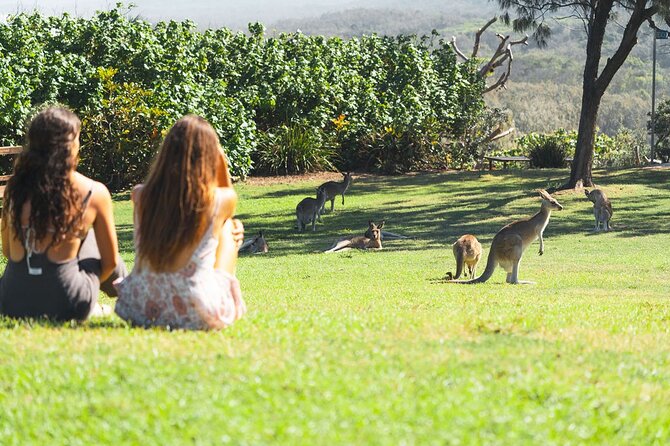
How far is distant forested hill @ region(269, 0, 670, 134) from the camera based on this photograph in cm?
8275

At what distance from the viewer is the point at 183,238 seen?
6.33 meters

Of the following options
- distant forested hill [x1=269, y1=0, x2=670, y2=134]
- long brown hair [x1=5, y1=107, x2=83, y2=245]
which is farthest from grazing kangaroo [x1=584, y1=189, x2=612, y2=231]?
distant forested hill [x1=269, y1=0, x2=670, y2=134]

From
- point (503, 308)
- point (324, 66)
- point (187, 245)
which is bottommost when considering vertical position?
point (503, 308)

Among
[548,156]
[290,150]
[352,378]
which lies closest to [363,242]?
[290,150]

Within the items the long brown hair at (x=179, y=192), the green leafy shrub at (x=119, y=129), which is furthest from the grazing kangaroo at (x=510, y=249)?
the green leafy shrub at (x=119, y=129)

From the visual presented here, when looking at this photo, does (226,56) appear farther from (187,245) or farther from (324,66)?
(187,245)

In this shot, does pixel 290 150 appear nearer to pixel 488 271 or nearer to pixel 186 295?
pixel 488 271

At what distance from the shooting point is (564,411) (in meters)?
5.03

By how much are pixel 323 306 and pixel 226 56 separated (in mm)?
23676

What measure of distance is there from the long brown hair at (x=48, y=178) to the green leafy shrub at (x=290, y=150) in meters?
25.6

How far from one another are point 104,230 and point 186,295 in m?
0.76

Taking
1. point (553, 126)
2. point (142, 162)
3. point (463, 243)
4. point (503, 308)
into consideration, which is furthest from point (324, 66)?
point (553, 126)

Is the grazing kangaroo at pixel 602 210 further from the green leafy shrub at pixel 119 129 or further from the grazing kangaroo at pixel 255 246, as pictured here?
the green leafy shrub at pixel 119 129

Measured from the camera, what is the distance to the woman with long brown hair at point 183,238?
248 inches
